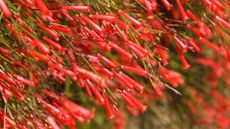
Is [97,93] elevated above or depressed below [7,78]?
below

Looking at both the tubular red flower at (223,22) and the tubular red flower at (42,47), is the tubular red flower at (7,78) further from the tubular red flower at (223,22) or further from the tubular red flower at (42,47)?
the tubular red flower at (223,22)

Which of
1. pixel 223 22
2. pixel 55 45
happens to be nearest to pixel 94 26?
pixel 55 45

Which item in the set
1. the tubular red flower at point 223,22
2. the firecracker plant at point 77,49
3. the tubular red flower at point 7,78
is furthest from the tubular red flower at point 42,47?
the tubular red flower at point 223,22

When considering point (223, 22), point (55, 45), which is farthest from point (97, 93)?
point (223, 22)

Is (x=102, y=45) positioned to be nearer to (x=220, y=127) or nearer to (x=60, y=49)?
(x=60, y=49)

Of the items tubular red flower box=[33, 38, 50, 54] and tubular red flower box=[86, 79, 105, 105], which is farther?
tubular red flower box=[86, 79, 105, 105]

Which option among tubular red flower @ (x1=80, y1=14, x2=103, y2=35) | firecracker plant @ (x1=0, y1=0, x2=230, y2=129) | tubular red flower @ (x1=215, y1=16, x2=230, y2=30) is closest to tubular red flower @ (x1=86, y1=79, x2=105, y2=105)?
firecracker plant @ (x1=0, y1=0, x2=230, y2=129)

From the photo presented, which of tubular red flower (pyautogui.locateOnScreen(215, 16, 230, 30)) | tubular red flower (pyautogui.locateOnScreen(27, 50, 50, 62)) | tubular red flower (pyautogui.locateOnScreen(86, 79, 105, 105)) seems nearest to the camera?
tubular red flower (pyautogui.locateOnScreen(27, 50, 50, 62))

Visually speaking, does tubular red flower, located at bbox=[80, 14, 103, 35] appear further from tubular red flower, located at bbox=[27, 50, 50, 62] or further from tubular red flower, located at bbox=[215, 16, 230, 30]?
tubular red flower, located at bbox=[215, 16, 230, 30]

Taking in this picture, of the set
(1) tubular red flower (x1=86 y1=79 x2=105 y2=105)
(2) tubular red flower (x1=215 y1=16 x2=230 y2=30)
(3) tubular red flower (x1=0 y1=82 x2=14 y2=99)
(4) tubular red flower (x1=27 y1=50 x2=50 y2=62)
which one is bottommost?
(2) tubular red flower (x1=215 y1=16 x2=230 y2=30)

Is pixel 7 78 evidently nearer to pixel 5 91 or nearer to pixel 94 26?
pixel 5 91

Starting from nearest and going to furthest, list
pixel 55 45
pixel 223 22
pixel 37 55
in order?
pixel 37 55, pixel 55 45, pixel 223 22

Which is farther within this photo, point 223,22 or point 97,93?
point 223,22

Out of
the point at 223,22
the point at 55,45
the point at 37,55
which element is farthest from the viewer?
the point at 223,22
